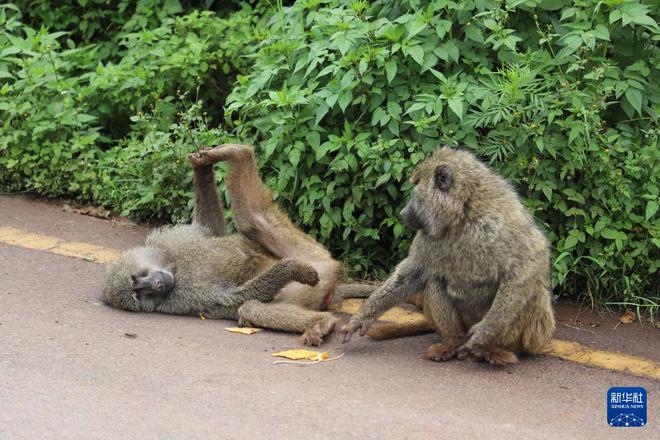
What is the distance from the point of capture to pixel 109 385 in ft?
13.0

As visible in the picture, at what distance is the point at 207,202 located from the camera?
17.3 ft

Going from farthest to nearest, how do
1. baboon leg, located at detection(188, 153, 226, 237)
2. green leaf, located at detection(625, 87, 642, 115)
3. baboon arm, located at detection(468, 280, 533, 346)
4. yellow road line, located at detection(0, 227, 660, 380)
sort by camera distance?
baboon leg, located at detection(188, 153, 226, 237) < green leaf, located at detection(625, 87, 642, 115) < yellow road line, located at detection(0, 227, 660, 380) < baboon arm, located at detection(468, 280, 533, 346)

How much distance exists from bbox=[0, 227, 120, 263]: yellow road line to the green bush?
387 mm

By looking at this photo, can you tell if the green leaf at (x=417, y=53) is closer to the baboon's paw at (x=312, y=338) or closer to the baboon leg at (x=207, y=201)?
the baboon leg at (x=207, y=201)

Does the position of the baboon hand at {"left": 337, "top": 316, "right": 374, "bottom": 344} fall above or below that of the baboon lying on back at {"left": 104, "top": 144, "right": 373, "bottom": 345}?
below

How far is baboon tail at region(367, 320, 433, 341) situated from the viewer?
4664 millimetres

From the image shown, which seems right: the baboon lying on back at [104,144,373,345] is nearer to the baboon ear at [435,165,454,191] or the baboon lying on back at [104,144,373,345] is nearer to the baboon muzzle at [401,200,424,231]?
the baboon muzzle at [401,200,424,231]

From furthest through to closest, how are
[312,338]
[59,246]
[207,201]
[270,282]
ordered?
[59,246], [207,201], [270,282], [312,338]

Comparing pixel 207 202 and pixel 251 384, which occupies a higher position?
pixel 207 202

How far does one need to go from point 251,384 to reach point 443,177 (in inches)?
47.4

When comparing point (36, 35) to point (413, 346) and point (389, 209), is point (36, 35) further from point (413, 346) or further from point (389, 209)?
point (413, 346)

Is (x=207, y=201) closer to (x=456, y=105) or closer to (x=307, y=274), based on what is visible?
(x=307, y=274)

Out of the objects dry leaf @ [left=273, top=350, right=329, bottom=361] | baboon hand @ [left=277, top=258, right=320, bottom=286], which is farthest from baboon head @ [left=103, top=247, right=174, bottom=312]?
dry leaf @ [left=273, top=350, right=329, bottom=361]

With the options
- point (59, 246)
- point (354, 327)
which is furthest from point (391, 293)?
point (59, 246)
